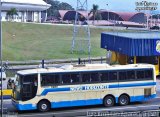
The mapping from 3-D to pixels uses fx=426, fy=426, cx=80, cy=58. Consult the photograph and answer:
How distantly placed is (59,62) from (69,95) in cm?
2498

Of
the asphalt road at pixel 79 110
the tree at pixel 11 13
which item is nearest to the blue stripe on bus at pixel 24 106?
the asphalt road at pixel 79 110

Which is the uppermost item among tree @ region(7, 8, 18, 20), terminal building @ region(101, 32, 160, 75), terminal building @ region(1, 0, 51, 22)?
terminal building @ region(1, 0, 51, 22)

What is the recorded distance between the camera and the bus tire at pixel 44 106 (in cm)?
2436

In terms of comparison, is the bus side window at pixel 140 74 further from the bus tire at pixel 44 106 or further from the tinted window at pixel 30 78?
the tinted window at pixel 30 78

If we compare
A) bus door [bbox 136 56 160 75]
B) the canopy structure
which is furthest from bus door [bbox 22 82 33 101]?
the canopy structure

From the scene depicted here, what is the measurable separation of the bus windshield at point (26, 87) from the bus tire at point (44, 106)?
688mm

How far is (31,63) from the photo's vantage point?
49281mm

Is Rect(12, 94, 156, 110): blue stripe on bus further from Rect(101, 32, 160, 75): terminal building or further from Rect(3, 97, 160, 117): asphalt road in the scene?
Rect(101, 32, 160, 75): terminal building

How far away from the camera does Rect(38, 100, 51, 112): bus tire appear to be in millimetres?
24359

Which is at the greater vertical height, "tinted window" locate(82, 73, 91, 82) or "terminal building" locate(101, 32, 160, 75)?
"terminal building" locate(101, 32, 160, 75)

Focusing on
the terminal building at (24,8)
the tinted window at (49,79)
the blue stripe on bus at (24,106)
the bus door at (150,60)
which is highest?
the terminal building at (24,8)

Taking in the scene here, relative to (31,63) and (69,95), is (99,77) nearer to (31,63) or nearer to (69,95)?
(69,95)

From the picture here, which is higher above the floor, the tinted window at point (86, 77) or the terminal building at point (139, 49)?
the terminal building at point (139, 49)

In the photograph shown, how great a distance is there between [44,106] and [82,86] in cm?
257
